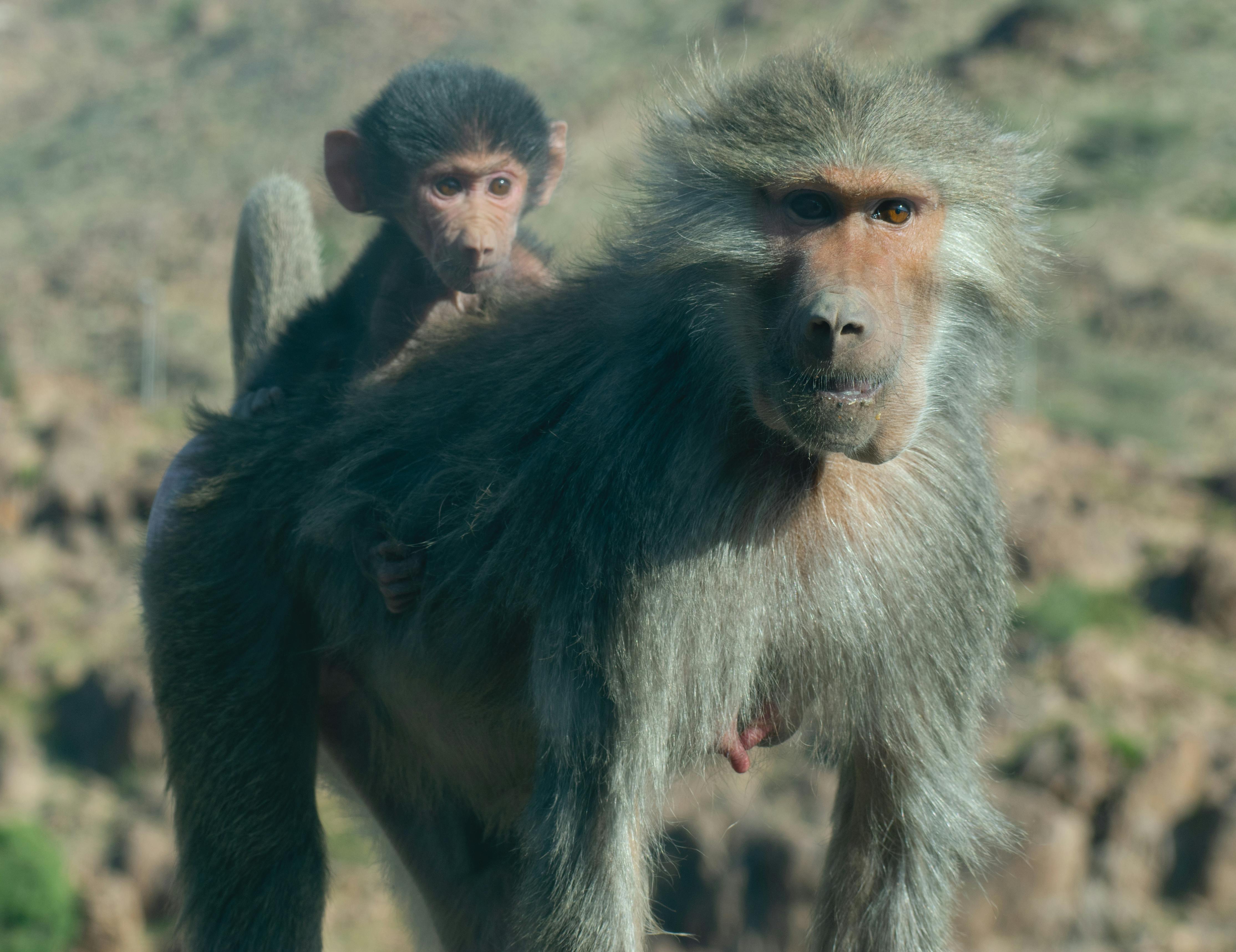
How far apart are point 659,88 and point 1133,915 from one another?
17828mm

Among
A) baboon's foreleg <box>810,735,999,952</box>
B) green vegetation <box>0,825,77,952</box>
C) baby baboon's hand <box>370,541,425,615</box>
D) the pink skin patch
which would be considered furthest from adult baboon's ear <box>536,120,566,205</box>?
green vegetation <box>0,825,77,952</box>

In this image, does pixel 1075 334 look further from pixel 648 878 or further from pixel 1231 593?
pixel 648 878

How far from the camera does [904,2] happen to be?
109 feet

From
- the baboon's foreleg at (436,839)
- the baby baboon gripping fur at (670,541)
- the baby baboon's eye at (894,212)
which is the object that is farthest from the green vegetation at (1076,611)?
the baby baboon's eye at (894,212)

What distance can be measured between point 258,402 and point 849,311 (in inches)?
79.3

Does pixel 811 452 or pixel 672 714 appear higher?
pixel 811 452

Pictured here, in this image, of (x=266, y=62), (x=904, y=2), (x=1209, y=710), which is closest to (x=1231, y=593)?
(x=1209, y=710)

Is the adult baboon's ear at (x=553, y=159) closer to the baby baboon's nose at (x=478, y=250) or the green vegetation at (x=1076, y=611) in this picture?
the baby baboon's nose at (x=478, y=250)

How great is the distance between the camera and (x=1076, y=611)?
2177 centimetres

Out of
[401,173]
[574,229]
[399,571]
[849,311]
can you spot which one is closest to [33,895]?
[574,229]

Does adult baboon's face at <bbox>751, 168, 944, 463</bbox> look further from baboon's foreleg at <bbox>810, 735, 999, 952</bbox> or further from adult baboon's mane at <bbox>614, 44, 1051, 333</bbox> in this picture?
baboon's foreleg at <bbox>810, 735, 999, 952</bbox>

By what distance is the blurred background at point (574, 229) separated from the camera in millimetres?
18219

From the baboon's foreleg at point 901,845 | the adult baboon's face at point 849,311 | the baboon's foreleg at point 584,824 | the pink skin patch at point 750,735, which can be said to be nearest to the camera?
the adult baboon's face at point 849,311

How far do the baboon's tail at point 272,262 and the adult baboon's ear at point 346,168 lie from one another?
12cm
